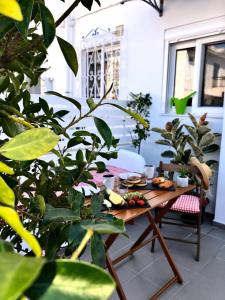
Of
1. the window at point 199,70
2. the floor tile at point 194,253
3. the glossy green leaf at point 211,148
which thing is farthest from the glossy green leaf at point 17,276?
the window at point 199,70

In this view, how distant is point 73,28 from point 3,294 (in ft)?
16.6

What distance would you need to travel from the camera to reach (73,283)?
0.77 feet

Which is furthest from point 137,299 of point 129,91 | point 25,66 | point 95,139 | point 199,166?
point 129,91

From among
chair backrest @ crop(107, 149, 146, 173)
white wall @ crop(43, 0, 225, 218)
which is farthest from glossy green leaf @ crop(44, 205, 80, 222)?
white wall @ crop(43, 0, 225, 218)

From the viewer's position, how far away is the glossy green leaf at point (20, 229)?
0.25m

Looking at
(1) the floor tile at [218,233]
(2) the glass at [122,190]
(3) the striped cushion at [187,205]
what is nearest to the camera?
(2) the glass at [122,190]

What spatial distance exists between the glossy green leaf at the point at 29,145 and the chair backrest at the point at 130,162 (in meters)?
2.87

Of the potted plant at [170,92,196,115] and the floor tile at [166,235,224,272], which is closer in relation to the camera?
the floor tile at [166,235,224,272]

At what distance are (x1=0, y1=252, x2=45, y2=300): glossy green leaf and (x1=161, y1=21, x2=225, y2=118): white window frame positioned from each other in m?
3.38

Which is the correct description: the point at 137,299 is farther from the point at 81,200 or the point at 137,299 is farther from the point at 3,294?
the point at 3,294

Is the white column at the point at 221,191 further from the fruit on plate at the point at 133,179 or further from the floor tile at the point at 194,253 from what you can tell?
the fruit on plate at the point at 133,179

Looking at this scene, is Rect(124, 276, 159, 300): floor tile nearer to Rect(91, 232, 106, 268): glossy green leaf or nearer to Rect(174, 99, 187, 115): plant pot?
Rect(91, 232, 106, 268): glossy green leaf

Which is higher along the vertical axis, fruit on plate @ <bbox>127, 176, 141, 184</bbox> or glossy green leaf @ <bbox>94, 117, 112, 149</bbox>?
glossy green leaf @ <bbox>94, 117, 112, 149</bbox>

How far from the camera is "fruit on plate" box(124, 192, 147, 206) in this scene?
1872 millimetres
